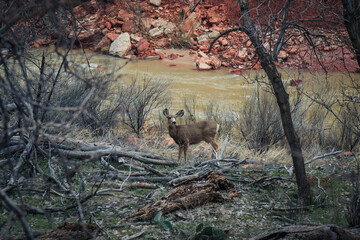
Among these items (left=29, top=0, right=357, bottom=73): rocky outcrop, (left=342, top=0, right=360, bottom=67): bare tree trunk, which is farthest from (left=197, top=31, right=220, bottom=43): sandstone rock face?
(left=342, top=0, right=360, bottom=67): bare tree trunk

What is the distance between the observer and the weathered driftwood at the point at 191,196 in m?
4.69

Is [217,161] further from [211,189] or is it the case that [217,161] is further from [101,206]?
[101,206]

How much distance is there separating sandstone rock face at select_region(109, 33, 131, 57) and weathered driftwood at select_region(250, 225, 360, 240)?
740 inches

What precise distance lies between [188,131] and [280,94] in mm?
3906

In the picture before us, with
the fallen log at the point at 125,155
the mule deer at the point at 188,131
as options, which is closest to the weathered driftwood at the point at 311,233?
the fallen log at the point at 125,155

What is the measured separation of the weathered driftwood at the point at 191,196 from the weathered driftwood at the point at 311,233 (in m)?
1.28

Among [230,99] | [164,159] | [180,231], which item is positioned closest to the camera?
[180,231]

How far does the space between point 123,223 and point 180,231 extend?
701mm

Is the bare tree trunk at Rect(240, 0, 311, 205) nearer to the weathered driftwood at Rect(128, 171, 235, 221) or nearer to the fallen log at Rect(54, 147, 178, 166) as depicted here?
the weathered driftwood at Rect(128, 171, 235, 221)

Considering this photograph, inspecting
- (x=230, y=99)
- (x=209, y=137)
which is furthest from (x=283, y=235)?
(x=230, y=99)

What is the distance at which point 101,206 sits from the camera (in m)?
4.99

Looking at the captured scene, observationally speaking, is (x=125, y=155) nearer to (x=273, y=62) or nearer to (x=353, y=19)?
(x=273, y=62)

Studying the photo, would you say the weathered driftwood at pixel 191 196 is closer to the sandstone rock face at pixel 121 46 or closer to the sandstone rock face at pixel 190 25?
the sandstone rock face at pixel 121 46

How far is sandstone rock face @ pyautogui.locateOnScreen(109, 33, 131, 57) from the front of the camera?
21.6m
